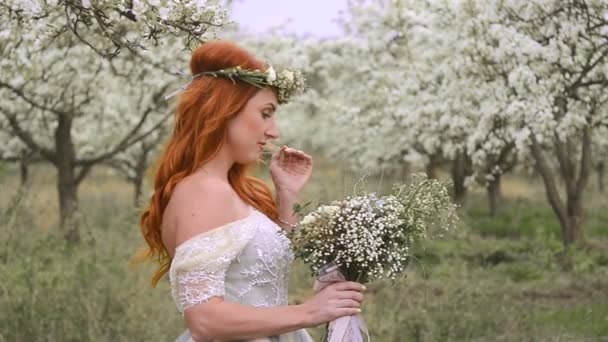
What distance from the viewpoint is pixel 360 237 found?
3.02m

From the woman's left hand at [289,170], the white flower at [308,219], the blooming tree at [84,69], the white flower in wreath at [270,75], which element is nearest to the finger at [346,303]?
the white flower at [308,219]

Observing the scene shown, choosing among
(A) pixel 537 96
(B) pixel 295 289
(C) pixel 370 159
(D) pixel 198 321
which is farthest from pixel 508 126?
(C) pixel 370 159

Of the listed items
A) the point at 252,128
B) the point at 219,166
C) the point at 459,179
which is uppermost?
the point at 459,179

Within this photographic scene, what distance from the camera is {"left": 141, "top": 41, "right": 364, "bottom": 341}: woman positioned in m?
2.96

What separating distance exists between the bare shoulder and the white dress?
24mm

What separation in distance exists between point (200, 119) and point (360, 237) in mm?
596

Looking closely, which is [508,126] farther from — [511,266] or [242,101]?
[242,101]

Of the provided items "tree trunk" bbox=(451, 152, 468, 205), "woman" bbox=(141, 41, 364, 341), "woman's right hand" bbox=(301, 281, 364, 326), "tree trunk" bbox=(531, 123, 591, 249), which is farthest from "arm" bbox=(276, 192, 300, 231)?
"tree trunk" bbox=(451, 152, 468, 205)

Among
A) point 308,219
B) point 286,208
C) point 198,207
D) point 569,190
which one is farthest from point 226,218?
point 569,190

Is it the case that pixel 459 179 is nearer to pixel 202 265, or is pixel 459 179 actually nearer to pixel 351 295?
pixel 351 295

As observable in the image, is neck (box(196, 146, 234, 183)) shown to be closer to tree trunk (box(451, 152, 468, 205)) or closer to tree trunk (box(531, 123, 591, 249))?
tree trunk (box(531, 123, 591, 249))

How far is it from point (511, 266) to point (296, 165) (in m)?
7.27

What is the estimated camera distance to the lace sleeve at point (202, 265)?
296cm

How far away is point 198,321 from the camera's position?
2939 mm
